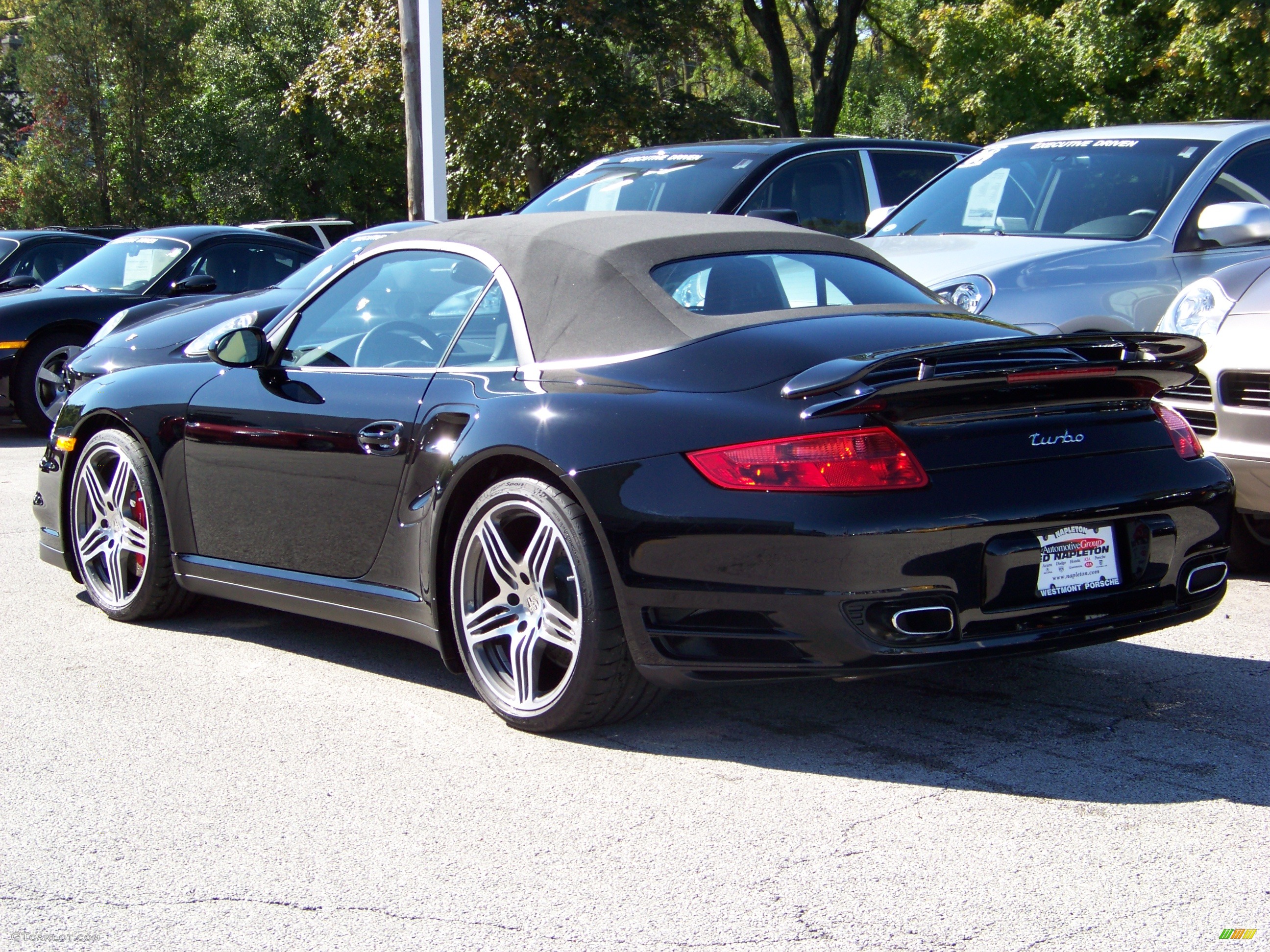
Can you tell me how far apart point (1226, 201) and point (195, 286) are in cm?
770

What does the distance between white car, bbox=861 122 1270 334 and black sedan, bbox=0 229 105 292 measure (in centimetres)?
942

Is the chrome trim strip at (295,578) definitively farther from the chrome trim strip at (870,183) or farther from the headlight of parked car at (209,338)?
the chrome trim strip at (870,183)

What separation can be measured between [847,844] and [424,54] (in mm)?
12156

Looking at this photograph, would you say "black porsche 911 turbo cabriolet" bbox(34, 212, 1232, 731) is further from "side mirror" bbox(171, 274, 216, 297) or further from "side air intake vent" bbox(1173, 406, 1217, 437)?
"side mirror" bbox(171, 274, 216, 297)

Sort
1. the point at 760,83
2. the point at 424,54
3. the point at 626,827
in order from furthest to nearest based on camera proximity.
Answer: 1. the point at 760,83
2. the point at 424,54
3. the point at 626,827

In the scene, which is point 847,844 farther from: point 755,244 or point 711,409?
point 755,244

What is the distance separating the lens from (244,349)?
4797 mm

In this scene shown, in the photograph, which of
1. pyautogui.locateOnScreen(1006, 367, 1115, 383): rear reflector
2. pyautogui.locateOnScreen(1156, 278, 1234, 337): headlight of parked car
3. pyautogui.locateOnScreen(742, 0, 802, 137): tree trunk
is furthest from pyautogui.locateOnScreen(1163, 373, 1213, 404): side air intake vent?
pyautogui.locateOnScreen(742, 0, 802, 137): tree trunk

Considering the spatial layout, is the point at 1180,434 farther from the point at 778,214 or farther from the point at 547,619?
the point at 778,214

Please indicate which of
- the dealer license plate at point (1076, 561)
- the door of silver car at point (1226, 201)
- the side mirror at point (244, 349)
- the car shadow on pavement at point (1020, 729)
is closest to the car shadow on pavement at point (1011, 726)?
the car shadow on pavement at point (1020, 729)

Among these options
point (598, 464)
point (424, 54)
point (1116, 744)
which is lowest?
point (1116, 744)

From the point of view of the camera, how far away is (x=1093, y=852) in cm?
304

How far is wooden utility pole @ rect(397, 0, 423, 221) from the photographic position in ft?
55.1

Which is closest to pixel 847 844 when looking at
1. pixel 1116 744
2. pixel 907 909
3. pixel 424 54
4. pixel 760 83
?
pixel 907 909
